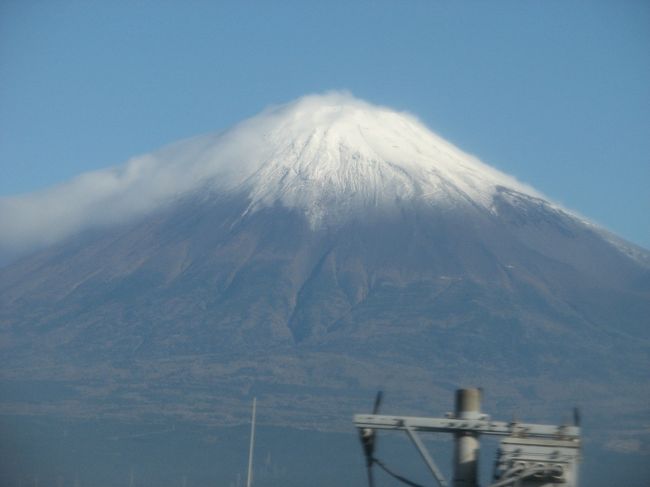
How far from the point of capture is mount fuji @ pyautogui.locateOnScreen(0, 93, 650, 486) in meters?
95.8

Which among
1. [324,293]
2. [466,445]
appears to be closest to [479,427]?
[466,445]

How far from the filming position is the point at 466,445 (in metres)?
10.2

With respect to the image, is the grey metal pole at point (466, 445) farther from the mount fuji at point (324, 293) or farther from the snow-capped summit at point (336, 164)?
the snow-capped summit at point (336, 164)

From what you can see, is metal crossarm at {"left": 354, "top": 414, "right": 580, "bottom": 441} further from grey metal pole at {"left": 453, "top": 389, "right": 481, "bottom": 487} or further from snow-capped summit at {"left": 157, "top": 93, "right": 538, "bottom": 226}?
snow-capped summit at {"left": 157, "top": 93, "right": 538, "bottom": 226}

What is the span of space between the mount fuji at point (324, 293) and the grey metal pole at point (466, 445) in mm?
45796

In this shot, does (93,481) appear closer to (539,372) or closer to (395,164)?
(539,372)

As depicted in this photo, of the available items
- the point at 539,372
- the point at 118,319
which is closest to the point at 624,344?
the point at 539,372

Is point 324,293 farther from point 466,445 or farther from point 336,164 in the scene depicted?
point 466,445

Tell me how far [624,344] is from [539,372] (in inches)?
507

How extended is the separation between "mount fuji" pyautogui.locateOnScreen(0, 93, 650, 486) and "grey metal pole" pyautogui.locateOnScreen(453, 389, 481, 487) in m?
45.8

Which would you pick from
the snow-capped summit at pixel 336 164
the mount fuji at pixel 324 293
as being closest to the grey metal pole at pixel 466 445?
the mount fuji at pixel 324 293

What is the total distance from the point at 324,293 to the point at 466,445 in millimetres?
123481

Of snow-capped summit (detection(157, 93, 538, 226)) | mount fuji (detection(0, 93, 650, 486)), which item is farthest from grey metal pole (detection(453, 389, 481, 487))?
snow-capped summit (detection(157, 93, 538, 226))

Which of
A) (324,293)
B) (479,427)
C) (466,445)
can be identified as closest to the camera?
(479,427)
